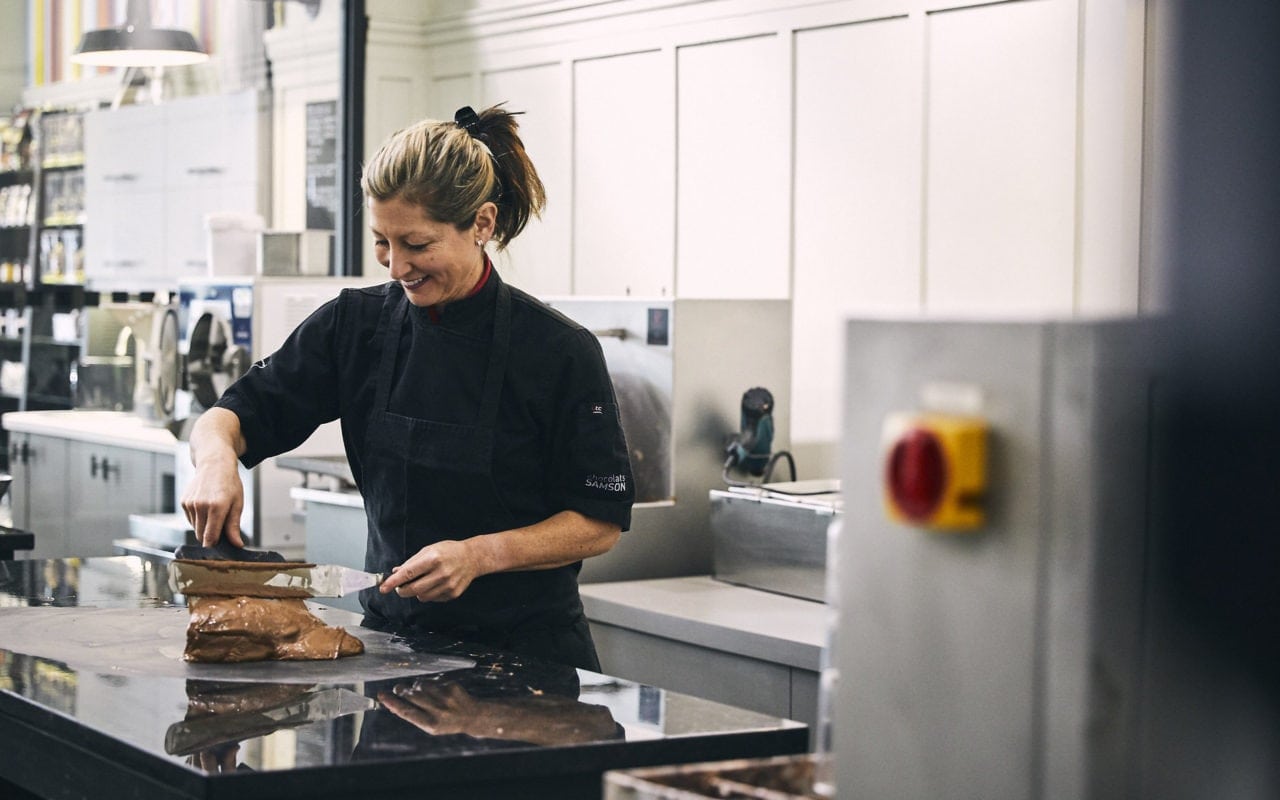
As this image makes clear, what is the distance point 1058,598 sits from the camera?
3.67 ft

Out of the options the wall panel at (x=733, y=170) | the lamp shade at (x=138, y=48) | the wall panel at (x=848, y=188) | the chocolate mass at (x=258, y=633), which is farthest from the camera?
the lamp shade at (x=138, y=48)

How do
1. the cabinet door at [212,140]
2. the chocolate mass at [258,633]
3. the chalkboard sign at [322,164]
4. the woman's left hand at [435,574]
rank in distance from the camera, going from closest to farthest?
the chocolate mass at [258,633] → the woman's left hand at [435,574] → the chalkboard sign at [322,164] → the cabinet door at [212,140]

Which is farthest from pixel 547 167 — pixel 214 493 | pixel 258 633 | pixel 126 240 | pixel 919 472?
pixel 919 472

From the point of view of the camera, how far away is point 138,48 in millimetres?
6883

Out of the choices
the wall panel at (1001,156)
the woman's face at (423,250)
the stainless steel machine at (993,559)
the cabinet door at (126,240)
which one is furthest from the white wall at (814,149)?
the stainless steel machine at (993,559)

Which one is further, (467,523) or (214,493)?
(467,523)

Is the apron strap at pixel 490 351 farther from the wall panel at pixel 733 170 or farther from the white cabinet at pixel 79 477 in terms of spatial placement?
the white cabinet at pixel 79 477

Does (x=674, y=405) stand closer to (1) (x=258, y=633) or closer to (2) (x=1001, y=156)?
(2) (x=1001, y=156)

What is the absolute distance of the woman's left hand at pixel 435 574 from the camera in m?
2.42

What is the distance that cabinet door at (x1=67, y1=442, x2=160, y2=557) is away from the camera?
20.5ft

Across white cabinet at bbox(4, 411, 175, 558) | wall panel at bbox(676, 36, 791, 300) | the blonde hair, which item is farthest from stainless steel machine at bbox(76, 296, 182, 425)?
the blonde hair

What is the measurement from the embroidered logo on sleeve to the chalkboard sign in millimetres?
4749

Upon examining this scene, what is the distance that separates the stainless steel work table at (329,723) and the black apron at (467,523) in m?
0.10

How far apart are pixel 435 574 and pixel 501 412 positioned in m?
0.34
